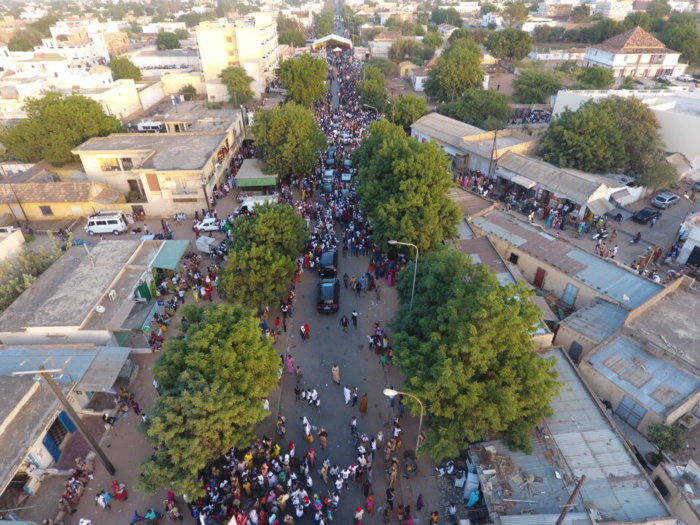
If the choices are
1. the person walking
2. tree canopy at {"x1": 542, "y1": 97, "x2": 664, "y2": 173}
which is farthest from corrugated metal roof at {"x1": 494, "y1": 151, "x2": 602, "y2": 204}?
the person walking

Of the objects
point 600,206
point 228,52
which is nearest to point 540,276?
point 600,206

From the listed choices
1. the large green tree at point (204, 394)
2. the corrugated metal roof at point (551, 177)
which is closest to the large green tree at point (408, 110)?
the corrugated metal roof at point (551, 177)

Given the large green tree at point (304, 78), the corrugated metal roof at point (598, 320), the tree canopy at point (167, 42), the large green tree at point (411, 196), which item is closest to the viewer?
the corrugated metal roof at point (598, 320)

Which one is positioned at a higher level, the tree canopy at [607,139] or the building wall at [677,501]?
the tree canopy at [607,139]

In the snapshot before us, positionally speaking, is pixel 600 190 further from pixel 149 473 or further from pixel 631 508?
pixel 149 473

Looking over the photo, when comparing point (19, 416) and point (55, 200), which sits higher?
point (19, 416)

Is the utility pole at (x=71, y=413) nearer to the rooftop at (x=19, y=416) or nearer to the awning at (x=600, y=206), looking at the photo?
the rooftop at (x=19, y=416)

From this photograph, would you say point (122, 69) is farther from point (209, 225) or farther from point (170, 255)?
point (170, 255)

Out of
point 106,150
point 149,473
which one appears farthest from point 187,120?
point 149,473
